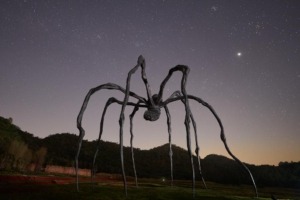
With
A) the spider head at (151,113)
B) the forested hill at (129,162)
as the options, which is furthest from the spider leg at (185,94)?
the forested hill at (129,162)

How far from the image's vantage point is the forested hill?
159 feet

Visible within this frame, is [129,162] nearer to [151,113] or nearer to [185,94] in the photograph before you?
[151,113]

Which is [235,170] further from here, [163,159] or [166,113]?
[166,113]

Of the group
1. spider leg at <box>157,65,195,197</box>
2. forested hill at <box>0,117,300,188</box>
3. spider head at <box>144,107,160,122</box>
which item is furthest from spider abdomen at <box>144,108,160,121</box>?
forested hill at <box>0,117,300,188</box>

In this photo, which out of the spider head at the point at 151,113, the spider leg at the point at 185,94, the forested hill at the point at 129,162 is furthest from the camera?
the forested hill at the point at 129,162

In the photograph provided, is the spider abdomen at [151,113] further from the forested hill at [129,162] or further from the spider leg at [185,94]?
the forested hill at [129,162]

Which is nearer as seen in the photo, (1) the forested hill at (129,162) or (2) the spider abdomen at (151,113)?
(2) the spider abdomen at (151,113)

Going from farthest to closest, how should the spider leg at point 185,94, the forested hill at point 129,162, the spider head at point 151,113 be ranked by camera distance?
the forested hill at point 129,162
the spider head at point 151,113
the spider leg at point 185,94

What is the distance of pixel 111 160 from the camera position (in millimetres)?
77062

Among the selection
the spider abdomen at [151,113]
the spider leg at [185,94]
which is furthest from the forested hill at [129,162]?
the spider leg at [185,94]

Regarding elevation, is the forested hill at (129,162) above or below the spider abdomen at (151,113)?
above

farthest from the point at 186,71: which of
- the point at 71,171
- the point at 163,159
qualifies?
the point at 163,159

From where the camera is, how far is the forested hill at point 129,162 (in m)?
48.3

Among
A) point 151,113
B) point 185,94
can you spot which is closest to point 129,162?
point 151,113
